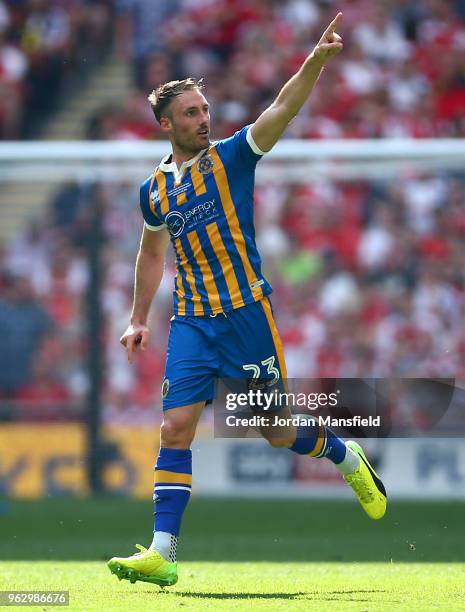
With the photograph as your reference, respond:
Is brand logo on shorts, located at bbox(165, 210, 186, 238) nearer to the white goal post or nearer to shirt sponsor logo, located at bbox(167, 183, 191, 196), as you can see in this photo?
shirt sponsor logo, located at bbox(167, 183, 191, 196)

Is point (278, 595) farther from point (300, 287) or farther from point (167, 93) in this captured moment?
point (300, 287)

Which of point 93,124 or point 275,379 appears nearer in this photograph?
point 275,379

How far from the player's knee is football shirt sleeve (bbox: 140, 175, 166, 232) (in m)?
0.90

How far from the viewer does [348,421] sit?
795cm

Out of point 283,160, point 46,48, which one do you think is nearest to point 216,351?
point 283,160

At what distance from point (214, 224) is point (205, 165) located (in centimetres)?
26

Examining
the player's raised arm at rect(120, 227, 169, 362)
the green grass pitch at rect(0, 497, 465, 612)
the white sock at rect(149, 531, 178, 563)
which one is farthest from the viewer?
the player's raised arm at rect(120, 227, 169, 362)

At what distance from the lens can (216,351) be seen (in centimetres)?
576

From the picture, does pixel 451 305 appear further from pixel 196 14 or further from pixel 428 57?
pixel 196 14

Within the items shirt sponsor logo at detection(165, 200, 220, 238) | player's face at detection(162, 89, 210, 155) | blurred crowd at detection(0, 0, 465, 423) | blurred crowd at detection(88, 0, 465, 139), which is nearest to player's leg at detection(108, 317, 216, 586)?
shirt sponsor logo at detection(165, 200, 220, 238)

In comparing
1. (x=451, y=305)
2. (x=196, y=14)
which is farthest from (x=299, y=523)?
(x=196, y=14)

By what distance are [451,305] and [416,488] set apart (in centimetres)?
149

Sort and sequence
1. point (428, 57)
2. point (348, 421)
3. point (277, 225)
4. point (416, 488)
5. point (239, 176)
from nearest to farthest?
point (239, 176) → point (348, 421) → point (416, 488) → point (277, 225) → point (428, 57)

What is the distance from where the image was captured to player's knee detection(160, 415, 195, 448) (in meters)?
5.59
